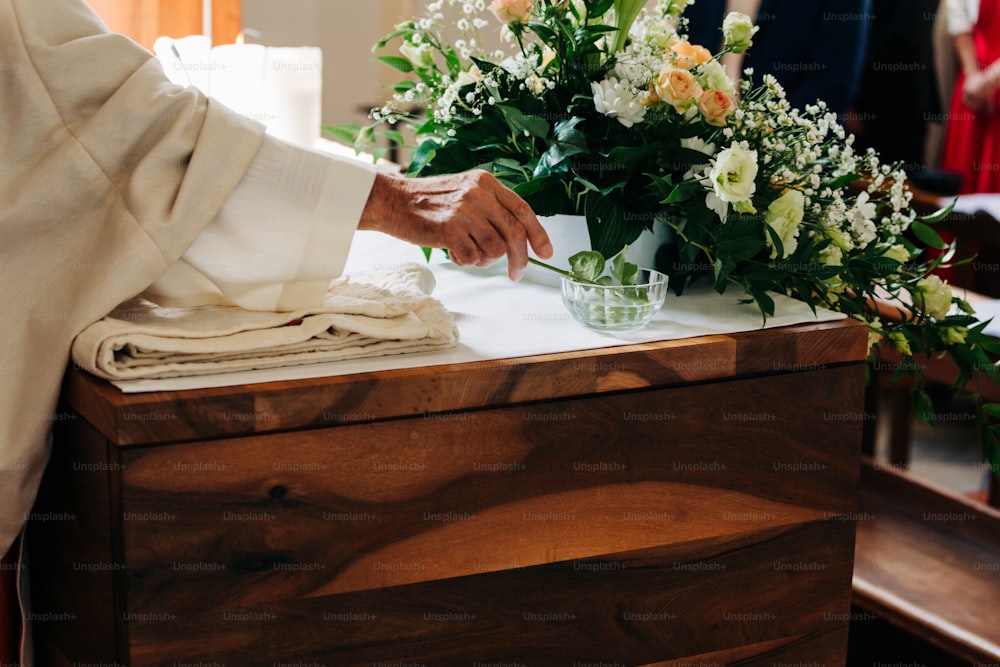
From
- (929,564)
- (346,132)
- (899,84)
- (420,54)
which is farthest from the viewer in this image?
(899,84)

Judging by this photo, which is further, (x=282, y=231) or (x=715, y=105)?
(x=715, y=105)

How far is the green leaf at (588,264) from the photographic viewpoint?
38.5 inches

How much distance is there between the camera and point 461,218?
90cm

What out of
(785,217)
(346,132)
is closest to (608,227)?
(785,217)

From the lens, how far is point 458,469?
2.81 feet

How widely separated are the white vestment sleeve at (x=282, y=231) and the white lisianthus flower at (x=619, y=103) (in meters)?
0.26

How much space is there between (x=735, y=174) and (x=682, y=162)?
0.26ft

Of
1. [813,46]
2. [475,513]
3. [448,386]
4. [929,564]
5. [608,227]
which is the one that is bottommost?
[929,564]

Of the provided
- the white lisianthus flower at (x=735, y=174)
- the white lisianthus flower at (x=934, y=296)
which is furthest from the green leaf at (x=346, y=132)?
the white lisianthus flower at (x=934, y=296)

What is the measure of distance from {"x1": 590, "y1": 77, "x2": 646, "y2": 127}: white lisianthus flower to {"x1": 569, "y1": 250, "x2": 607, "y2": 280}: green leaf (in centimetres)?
14

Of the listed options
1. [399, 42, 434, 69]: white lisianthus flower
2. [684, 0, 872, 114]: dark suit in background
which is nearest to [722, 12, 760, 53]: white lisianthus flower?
[399, 42, 434, 69]: white lisianthus flower

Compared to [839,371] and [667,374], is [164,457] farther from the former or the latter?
[839,371]

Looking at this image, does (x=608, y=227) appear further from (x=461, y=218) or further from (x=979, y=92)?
(x=979, y=92)

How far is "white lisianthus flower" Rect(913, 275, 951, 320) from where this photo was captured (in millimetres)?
1124
